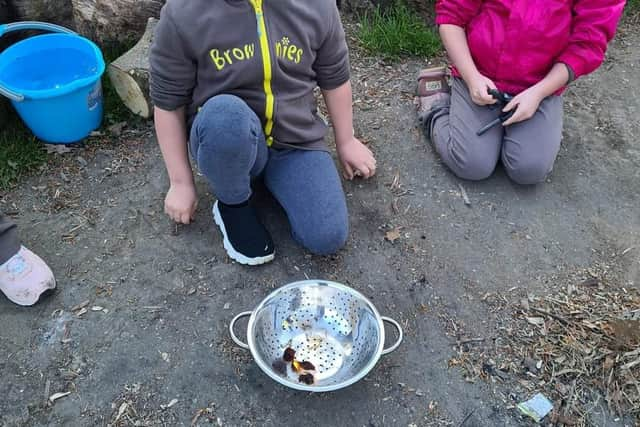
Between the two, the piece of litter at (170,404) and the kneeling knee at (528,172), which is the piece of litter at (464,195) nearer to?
the kneeling knee at (528,172)

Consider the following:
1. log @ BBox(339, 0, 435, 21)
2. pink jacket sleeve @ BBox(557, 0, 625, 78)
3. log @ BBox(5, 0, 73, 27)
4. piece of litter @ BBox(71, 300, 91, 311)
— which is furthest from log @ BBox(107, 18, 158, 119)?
pink jacket sleeve @ BBox(557, 0, 625, 78)

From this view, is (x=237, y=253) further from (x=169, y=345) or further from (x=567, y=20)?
(x=567, y=20)

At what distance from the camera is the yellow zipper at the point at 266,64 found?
1.59 m

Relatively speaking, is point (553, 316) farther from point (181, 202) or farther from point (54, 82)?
point (54, 82)

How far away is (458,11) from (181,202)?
114 cm

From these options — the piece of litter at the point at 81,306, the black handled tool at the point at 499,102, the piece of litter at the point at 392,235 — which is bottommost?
the piece of litter at the point at 81,306

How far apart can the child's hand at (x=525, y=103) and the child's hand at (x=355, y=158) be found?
0.49 metres

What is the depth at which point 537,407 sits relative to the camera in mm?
1538

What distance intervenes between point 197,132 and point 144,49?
2.75 ft

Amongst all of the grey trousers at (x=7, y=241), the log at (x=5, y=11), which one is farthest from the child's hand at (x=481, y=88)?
the log at (x=5, y=11)

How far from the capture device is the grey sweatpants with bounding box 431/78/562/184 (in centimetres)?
207

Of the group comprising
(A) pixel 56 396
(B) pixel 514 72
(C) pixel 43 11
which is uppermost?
(B) pixel 514 72

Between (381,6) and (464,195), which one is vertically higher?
(381,6)

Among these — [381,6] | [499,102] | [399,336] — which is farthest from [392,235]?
[381,6]
